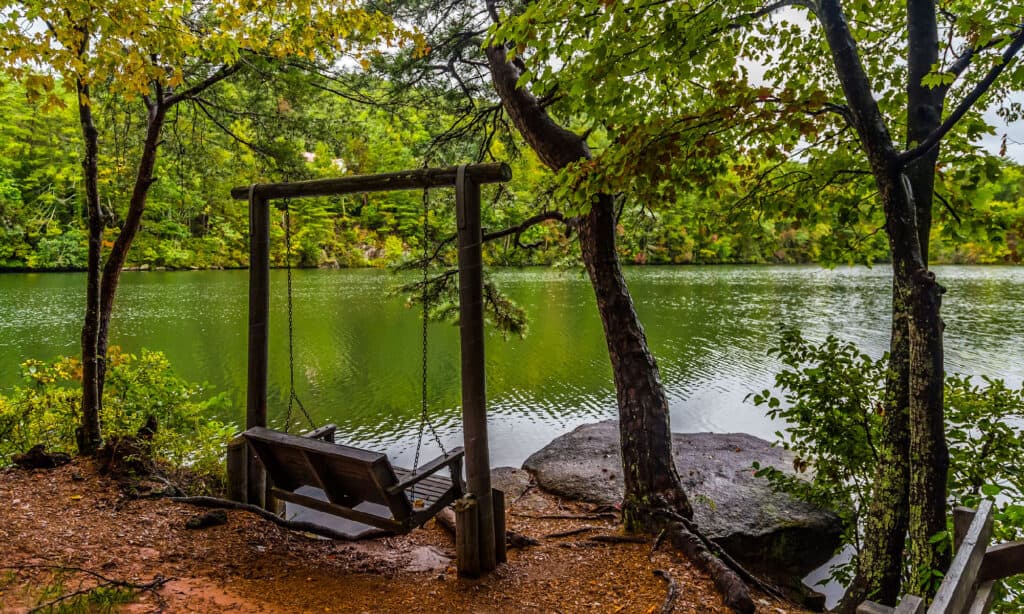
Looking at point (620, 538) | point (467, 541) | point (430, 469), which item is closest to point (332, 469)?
point (430, 469)

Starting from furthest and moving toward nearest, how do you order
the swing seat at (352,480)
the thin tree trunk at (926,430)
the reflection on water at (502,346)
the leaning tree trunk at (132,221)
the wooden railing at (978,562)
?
the reflection on water at (502,346)
the leaning tree trunk at (132,221)
the swing seat at (352,480)
the thin tree trunk at (926,430)
the wooden railing at (978,562)

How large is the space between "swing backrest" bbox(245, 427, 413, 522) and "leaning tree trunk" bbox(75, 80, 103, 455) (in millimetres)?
2341

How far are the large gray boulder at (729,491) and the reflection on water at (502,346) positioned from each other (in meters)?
1.53

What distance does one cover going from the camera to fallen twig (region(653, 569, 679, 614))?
3152 mm

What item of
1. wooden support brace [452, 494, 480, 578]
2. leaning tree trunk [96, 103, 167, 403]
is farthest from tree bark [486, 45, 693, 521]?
leaning tree trunk [96, 103, 167, 403]

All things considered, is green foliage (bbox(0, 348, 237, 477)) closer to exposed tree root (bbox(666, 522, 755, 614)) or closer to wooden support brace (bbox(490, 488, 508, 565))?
wooden support brace (bbox(490, 488, 508, 565))

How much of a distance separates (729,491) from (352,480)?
4356 millimetres

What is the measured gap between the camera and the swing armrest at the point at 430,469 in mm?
3236

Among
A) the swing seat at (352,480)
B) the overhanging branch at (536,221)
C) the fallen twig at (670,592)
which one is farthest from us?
the overhanging branch at (536,221)

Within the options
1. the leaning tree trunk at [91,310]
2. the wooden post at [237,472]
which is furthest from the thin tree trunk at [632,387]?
the leaning tree trunk at [91,310]

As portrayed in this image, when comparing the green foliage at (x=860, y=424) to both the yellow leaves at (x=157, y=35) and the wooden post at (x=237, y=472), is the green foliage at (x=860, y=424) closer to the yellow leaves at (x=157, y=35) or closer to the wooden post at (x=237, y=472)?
the wooden post at (x=237, y=472)

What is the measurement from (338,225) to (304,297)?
775 inches

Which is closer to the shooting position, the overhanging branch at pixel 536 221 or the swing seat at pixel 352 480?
the swing seat at pixel 352 480

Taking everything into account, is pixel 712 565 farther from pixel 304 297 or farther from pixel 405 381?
pixel 304 297
